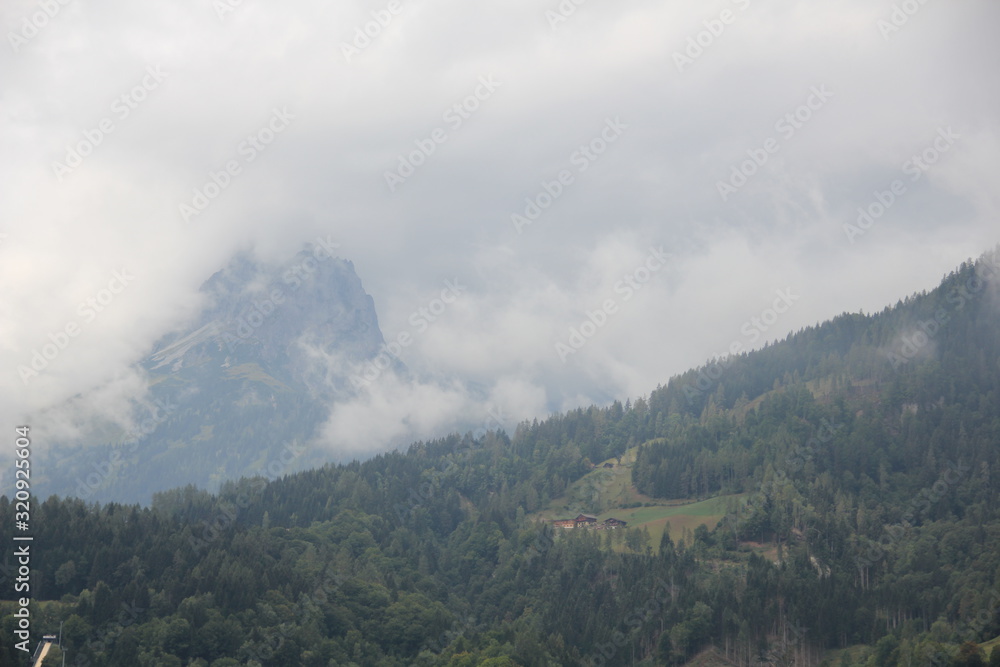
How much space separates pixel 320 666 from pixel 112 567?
133ft

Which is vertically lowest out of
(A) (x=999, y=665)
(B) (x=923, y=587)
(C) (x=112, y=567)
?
(A) (x=999, y=665)

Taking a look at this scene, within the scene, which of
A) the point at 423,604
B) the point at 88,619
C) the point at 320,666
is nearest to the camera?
the point at 88,619

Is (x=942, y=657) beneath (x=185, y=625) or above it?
beneath

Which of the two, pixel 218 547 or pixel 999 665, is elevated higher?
pixel 218 547

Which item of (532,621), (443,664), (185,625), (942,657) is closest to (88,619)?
(185,625)

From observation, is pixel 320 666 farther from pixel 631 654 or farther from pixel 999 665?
pixel 999 665

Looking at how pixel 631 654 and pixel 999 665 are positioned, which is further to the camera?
pixel 631 654

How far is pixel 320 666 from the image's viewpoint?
159 m

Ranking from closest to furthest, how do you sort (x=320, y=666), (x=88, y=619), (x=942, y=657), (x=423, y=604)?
(x=942, y=657), (x=88, y=619), (x=320, y=666), (x=423, y=604)

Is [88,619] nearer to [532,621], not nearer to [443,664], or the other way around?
[443,664]

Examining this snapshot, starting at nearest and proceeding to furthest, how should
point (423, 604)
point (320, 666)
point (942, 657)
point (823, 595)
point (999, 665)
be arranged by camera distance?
point (999, 665), point (942, 657), point (320, 666), point (823, 595), point (423, 604)

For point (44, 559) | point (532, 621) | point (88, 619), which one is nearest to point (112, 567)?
point (44, 559)

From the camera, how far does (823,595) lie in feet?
572

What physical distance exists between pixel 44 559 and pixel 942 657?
459 ft
